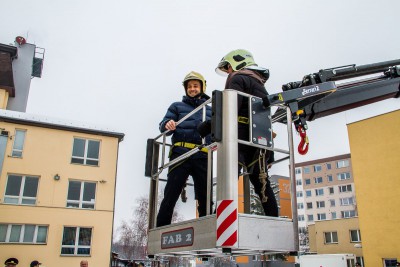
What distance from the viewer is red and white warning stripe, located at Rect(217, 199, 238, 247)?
142 inches

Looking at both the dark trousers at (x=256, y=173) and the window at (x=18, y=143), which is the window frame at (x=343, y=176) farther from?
the dark trousers at (x=256, y=173)

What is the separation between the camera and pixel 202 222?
159 inches

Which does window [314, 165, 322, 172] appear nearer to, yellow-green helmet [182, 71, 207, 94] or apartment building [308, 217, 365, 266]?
apartment building [308, 217, 365, 266]

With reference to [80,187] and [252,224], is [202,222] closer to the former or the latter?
[252,224]

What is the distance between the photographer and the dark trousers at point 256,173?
4493 mm

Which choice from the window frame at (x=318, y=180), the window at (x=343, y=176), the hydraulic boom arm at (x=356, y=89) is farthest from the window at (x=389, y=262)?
the window frame at (x=318, y=180)

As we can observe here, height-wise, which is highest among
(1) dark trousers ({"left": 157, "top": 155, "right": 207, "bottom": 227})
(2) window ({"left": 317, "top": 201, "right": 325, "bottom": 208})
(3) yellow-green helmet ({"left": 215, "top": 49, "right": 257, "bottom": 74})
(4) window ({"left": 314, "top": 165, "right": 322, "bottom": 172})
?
(4) window ({"left": 314, "top": 165, "right": 322, "bottom": 172})

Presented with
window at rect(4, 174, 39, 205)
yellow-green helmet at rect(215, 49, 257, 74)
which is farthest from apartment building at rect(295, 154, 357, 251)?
yellow-green helmet at rect(215, 49, 257, 74)

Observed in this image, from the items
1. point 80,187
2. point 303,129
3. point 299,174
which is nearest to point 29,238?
point 80,187

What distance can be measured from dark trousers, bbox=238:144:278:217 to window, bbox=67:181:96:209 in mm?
20840

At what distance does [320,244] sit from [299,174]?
41.4 m

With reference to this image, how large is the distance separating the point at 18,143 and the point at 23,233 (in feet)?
17.6

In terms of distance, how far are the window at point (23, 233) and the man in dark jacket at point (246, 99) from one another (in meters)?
20.3

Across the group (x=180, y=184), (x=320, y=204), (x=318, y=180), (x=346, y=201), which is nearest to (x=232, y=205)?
(x=180, y=184)
